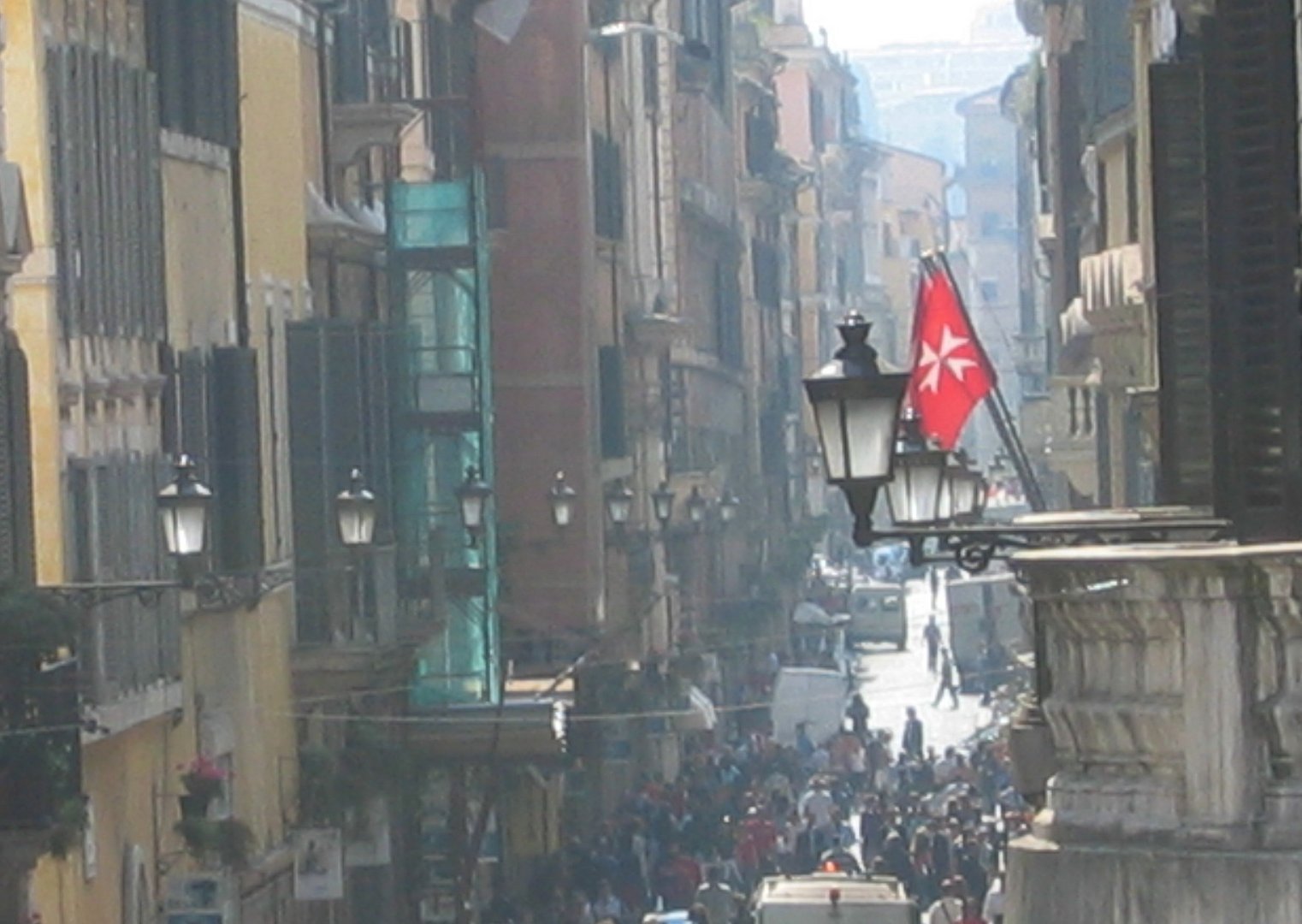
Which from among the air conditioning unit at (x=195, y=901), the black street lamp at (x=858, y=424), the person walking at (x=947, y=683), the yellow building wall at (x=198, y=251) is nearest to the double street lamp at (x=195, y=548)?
the yellow building wall at (x=198, y=251)

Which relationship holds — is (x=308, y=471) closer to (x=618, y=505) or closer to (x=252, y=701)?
(x=252, y=701)

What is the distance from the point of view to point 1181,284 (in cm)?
1488

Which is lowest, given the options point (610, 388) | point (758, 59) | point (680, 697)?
point (680, 697)

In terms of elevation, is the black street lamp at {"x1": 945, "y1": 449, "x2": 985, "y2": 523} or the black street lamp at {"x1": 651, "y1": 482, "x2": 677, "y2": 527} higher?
the black street lamp at {"x1": 945, "y1": 449, "x2": 985, "y2": 523}

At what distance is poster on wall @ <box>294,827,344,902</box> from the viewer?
33.1m

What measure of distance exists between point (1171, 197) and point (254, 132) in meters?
24.0

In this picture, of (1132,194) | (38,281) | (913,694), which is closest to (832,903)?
(38,281)

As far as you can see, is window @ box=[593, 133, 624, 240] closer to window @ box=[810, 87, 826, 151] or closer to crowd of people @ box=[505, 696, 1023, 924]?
crowd of people @ box=[505, 696, 1023, 924]

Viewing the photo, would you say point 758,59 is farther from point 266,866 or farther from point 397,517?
point 266,866

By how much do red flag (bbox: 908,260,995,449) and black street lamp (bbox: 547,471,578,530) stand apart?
20.9 metres

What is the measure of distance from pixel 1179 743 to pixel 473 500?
31244mm

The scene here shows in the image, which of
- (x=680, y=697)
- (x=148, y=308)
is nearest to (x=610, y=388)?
(x=680, y=697)

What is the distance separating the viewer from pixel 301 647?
38625 millimetres

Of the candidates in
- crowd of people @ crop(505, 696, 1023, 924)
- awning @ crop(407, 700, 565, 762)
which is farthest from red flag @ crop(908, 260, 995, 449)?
awning @ crop(407, 700, 565, 762)
